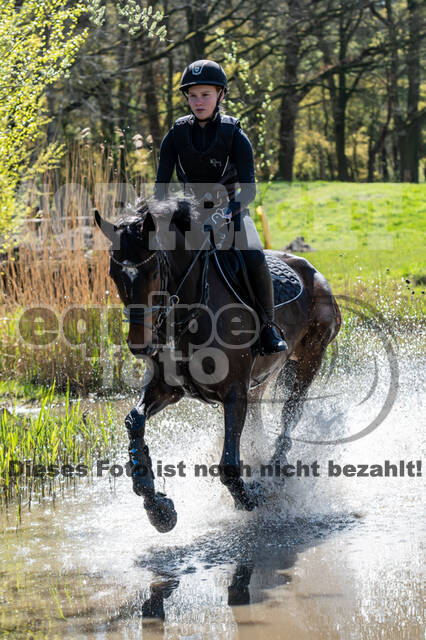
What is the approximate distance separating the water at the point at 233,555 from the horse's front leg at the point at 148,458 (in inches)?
9.9

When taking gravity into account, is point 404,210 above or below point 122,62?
below

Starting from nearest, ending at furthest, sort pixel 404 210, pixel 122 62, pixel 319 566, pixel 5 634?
pixel 5 634
pixel 319 566
pixel 404 210
pixel 122 62

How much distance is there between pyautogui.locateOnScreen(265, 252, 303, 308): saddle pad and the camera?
611 cm

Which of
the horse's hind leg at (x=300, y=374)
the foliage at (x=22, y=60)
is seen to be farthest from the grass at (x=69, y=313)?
the horse's hind leg at (x=300, y=374)

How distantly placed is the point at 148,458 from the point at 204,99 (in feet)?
7.32

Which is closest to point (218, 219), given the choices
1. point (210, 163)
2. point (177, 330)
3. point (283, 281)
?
point (210, 163)

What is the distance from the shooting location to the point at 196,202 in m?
4.94

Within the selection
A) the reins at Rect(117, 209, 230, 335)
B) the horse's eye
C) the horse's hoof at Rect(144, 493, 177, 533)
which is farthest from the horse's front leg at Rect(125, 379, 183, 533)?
the horse's eye

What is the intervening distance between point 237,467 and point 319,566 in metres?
0.77

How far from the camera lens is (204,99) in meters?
5.04

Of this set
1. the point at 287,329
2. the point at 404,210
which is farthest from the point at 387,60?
the point at 287,329

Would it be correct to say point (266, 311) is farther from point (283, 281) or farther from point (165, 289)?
point (165, 289)

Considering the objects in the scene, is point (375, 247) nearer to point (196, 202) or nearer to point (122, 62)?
point (122, 62)

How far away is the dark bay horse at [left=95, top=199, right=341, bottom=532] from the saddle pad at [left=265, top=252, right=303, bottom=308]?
2.23 ft
